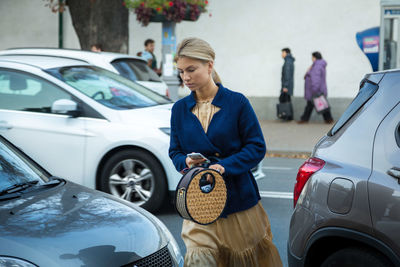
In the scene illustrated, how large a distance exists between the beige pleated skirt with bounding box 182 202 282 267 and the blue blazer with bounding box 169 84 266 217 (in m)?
0.06

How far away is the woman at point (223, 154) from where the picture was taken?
3.63 metres

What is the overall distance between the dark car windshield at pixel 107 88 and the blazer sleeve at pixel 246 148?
4071mm

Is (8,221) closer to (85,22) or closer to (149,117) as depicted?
(149,117)

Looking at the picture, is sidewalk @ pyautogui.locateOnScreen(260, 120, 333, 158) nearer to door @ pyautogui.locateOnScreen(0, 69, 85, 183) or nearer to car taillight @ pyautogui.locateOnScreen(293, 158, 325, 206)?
door @ pyautogui.locateOnScreen(0, 69, 85, 183)

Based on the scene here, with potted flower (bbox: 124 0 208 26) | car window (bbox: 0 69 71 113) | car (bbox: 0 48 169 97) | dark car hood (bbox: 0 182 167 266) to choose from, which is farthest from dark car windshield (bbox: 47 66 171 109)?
potted flower (bbox: 124 0 208 26)

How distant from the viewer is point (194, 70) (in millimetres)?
3631

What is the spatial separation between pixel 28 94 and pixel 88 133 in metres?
0.89

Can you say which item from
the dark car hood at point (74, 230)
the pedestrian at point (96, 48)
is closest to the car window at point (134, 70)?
the pedestrian at point (96, 48)

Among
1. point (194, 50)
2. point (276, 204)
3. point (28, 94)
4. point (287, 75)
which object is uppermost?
point (194, 50)

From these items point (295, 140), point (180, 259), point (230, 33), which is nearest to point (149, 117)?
point (180, 259)

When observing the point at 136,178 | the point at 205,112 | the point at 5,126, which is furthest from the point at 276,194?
the point at 205,112

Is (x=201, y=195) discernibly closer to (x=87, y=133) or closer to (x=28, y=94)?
(x=87, y=133)

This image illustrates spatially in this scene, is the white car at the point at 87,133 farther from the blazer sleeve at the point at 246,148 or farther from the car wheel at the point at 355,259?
the car wheel at the point at 355,259

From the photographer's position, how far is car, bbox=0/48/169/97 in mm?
10414
